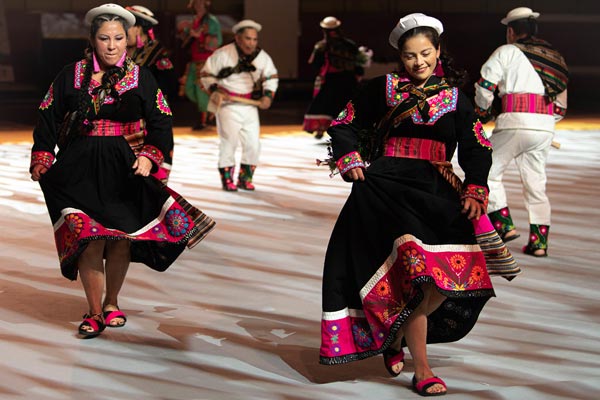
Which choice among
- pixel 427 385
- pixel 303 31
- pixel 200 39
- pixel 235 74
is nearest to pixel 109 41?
pixel 427 385

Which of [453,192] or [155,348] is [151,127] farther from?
[453,192]

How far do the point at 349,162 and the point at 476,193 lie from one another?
44cm

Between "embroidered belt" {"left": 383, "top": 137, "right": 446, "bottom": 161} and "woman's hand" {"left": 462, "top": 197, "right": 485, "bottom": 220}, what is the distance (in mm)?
202

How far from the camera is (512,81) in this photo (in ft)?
20.0

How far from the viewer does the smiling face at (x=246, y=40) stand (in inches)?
325

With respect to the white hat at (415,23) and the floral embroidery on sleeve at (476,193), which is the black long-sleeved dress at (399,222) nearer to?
the floral embroidery on sleeve at (476,193)

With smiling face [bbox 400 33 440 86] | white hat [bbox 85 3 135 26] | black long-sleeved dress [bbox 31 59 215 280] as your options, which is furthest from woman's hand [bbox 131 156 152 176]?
smiling face [bbox 400 33 440 86]

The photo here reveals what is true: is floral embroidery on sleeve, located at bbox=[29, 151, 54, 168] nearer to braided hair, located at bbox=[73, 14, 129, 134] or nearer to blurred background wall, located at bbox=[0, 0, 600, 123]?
braided hair, located at bbox=[73, 14, 129, 134]

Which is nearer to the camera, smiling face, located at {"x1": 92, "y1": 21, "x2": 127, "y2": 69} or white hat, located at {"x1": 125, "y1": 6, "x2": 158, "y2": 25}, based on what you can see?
smiling face, located at {"x1": 92, "y1": 21, "x2": 127, "y2": 69}

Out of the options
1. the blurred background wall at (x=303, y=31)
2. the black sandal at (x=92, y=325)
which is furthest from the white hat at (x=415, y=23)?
the blurred background wall at (x=303, y=31)

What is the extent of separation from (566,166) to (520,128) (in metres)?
4.14

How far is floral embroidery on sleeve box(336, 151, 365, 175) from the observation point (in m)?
3.81

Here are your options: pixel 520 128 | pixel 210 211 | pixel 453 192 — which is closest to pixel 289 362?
pixel 453 192

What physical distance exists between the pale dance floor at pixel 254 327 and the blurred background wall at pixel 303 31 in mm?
9542
